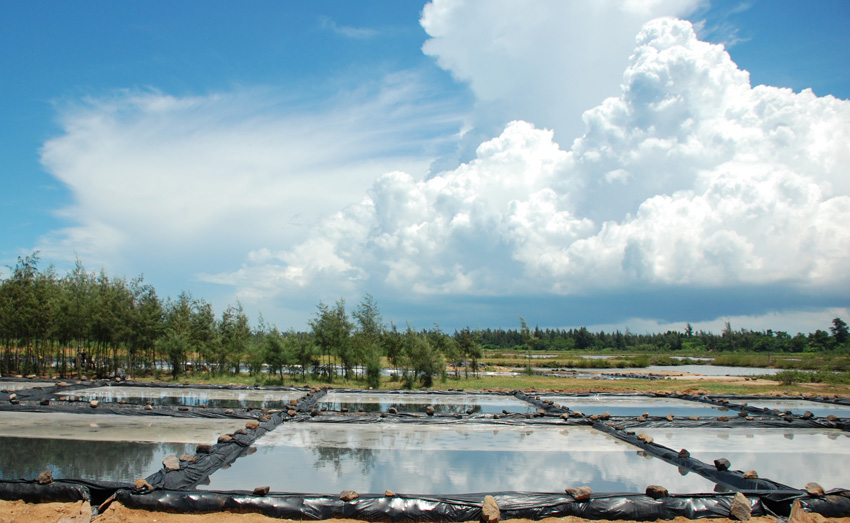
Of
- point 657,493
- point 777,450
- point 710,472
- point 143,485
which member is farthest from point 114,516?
point 777,450

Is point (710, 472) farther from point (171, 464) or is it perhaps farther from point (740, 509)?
point (171, 464)

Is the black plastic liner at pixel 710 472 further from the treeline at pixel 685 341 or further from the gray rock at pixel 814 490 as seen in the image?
the treeline at pixel 685 341

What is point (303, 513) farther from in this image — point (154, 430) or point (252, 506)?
point (154, 430)

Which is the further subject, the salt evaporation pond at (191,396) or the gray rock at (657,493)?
the salt evaporation pond at (191,396)

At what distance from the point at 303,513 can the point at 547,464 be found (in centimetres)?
358

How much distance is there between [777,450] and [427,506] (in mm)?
6639

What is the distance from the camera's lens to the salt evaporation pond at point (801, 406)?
531 inches

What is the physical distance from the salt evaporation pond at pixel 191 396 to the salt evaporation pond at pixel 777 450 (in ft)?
29.1

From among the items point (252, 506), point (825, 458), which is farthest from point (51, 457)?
point (825, 458)

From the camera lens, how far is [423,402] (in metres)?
14.4

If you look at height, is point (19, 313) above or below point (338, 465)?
above

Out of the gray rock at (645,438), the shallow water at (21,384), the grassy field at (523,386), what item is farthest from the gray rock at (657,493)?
the shallow water at (21,384)

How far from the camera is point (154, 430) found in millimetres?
9422

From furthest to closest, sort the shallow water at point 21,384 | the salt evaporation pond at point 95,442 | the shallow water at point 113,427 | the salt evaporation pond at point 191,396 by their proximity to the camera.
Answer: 1. the shallow water at point 21,384
2. the salt evaporation pond at point 191,396
3. the shallow water at point 113,427
4. the salt evaporation pond at point 95,442
